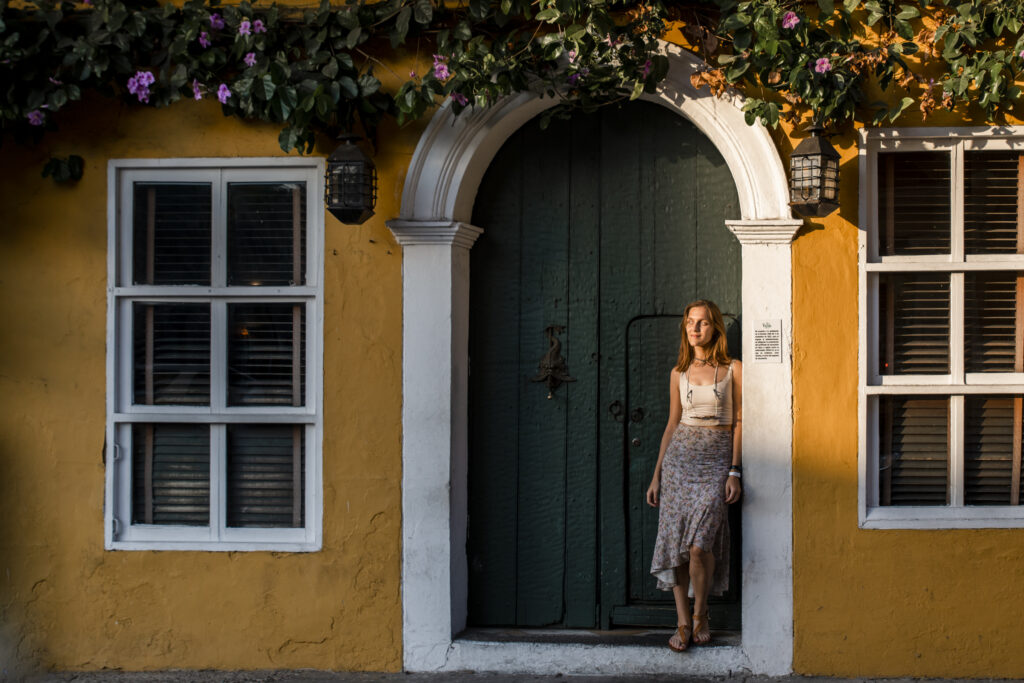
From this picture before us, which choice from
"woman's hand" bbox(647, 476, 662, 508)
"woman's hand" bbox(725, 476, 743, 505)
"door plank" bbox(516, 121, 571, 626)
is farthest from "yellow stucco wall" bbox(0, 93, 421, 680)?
"woman's hand" bbox(725, 476, 743, 505)

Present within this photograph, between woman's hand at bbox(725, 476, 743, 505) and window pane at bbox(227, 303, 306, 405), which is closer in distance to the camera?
woman's hand at bbox(725, 476, 743, 505)

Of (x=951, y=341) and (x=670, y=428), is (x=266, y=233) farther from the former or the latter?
(x=951, y=341)

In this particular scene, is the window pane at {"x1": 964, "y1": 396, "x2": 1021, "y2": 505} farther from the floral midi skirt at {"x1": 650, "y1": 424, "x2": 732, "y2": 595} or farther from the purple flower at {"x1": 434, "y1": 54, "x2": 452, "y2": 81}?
the purple flower at {"x1": 434, "y1": 54, "x2": 452, "y2": 81}

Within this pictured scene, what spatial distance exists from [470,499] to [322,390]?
0.91 meters

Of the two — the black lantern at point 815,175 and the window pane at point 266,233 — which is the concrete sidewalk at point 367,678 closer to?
the window pane at point 266,233

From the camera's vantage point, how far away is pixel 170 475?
4.80m

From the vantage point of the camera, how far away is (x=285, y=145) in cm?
439

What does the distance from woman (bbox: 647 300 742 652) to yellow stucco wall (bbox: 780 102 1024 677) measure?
1.06 feet

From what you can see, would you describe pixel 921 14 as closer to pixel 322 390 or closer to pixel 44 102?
pixel 322 390

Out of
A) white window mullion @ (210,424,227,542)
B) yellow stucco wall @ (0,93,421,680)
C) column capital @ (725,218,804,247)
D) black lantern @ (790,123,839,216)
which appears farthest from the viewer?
white window mullion @ (210,424,227,542)

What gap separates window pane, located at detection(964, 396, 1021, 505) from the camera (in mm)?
4516

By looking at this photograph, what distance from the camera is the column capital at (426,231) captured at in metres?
4.54

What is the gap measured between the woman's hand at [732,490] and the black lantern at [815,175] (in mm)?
1247

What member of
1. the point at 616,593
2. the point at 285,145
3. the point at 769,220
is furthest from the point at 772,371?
the point at 285,145
